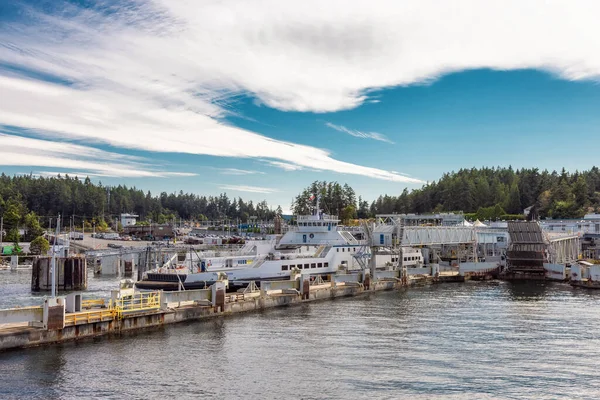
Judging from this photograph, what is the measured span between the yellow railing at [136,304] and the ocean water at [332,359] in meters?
2.15

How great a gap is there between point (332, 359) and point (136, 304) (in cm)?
1603

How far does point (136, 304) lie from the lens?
3988cm

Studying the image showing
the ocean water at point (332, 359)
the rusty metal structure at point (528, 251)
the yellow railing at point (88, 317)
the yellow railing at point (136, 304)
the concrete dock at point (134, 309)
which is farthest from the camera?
the rusty metal structure at point (528, 251)

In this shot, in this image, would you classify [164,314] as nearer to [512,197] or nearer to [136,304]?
[136,304]

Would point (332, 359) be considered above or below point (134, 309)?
below

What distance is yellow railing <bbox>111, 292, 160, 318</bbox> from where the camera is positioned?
38656mm

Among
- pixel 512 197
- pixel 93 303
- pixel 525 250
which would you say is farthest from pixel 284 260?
pixel 512 197

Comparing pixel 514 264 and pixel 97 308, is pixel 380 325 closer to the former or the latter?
pixel 97 308

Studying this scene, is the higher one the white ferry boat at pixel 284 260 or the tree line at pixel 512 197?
the tree line at pixel 512 197

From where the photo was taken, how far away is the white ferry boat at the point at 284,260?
2203 inches

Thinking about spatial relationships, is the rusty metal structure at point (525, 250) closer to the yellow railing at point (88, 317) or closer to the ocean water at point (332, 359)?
the ocean water at point (332, 359)

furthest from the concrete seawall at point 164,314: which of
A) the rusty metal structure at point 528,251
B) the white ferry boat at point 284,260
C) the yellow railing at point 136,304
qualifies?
the rusty metal structure at point 528,251

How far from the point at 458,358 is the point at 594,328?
610 inches

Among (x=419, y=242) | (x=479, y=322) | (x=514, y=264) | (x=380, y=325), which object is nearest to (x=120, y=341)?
(x=380, y=325)
